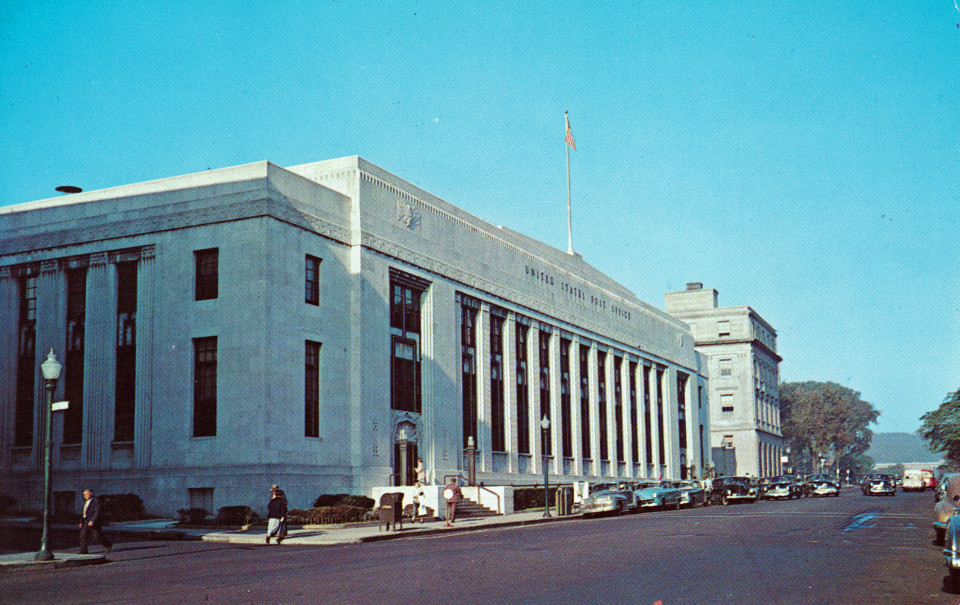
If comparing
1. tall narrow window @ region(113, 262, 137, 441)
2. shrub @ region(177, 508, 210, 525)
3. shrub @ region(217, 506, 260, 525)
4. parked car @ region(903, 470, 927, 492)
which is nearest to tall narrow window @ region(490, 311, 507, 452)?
tall narrow window @ region(113, 262, 137, 441)

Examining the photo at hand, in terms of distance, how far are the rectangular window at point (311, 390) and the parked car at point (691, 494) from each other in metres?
19.8

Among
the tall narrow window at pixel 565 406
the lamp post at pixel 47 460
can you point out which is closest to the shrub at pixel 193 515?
the lamp post at pixel 47 460

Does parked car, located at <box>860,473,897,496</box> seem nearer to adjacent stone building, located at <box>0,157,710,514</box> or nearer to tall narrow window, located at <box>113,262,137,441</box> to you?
adjacent stone building, located at <box>0,157,710,514</box>

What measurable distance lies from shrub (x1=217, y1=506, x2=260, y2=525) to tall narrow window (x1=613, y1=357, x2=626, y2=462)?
44.5 m

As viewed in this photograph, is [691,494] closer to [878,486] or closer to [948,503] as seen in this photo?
[878,486]

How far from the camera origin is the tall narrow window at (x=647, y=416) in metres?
84.2

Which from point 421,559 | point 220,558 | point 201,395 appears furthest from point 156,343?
point 421,559

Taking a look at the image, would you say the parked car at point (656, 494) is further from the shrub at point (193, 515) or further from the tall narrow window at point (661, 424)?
the tall narrow window at point (661, 424)

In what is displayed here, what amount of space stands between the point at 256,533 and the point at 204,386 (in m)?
10.5

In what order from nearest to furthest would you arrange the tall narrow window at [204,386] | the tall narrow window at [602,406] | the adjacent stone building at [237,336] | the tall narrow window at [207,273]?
1. the adjacent stone building at [237,336]
2. the tall narrow window at [204,386]
3. the tall narrow window at [207,273]
4. the tall narrow window at [602,406]

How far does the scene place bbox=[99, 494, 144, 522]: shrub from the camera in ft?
124

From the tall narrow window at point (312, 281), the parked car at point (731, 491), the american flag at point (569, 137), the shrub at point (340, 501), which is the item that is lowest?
the parked car at point (731, 491)

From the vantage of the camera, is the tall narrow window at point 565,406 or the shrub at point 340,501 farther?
the tall narrow window at point 565,406

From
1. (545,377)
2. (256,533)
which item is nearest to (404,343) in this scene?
(256,533)
